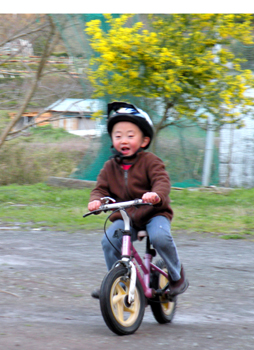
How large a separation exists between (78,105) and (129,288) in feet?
28.0

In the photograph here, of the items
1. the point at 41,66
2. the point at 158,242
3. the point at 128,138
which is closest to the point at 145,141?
the point at 128,138

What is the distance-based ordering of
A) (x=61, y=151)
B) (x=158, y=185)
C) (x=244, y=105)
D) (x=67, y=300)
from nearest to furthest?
(x=158, y=185) → (x=67, y=300) → (x=244, y=105) → (x=61, y=151)

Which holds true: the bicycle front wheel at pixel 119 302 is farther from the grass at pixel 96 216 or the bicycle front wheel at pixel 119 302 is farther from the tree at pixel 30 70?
the tree at pixel 30 70

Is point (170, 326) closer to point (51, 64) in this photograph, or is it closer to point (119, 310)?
point (119, 310)

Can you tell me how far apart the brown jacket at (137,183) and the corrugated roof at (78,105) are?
301 inches

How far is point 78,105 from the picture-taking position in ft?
39.0

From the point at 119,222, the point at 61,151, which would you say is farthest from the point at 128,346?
the point at 61,151

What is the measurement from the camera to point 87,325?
4.03m

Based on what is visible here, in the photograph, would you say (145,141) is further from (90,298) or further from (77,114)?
(77,114)

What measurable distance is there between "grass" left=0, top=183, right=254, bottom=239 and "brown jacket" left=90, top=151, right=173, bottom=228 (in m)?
4.27

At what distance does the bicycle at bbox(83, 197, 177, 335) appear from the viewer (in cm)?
356

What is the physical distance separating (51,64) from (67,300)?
299 inches

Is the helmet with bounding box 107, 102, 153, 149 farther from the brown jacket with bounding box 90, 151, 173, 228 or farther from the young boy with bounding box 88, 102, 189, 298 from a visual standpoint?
the brown jacket with bounding box 90, 151, 173, 228

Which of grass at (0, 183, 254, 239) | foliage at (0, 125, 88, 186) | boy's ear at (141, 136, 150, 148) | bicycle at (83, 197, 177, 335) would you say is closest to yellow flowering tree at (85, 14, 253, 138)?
grass at (0, 183, 254, 239)
